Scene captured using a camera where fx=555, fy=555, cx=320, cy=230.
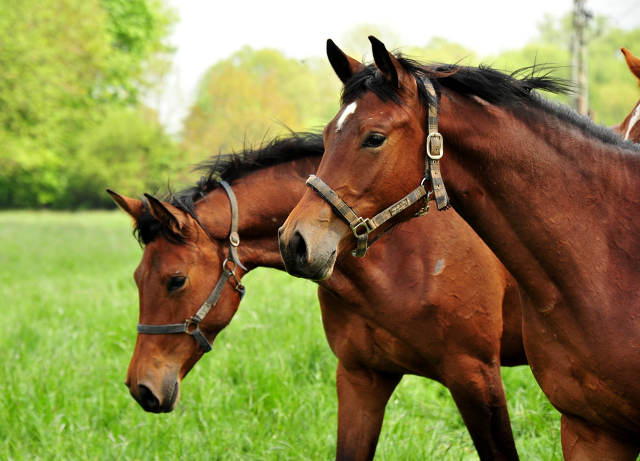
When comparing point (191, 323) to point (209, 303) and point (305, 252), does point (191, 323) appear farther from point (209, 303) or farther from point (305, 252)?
point (305, 252)

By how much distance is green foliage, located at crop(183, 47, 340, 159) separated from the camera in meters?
30.2

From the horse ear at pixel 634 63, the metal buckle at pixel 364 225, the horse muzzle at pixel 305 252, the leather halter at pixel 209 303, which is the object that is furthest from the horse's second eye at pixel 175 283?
the horse ear at pixel 634 63

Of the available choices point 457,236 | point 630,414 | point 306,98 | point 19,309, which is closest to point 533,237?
point 630,414

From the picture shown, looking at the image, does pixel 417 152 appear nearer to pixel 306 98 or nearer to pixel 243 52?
pixel 306 98

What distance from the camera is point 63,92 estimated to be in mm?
14336

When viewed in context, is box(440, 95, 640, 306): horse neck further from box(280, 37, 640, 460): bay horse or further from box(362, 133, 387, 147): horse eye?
box(362, 133, 387, 147): horse eye

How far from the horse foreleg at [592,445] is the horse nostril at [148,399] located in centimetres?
219

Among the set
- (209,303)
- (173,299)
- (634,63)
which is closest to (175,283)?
(173,299)

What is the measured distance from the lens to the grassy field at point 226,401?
12.5 feet

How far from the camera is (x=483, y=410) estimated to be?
2.89 meters

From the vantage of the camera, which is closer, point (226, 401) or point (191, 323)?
point (191, 323)

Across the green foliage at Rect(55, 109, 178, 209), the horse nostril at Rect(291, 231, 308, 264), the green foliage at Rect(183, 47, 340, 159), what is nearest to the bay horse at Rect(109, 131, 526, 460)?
the horse nostril at Rect(291, 231, 308, 264)

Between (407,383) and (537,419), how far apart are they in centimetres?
127

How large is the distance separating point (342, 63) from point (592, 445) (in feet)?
5.90
